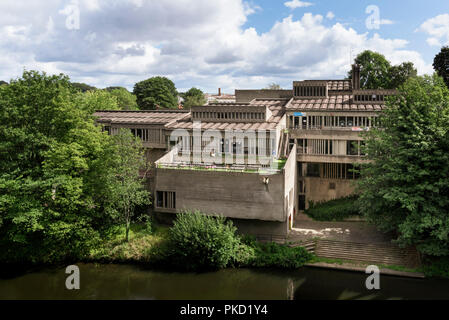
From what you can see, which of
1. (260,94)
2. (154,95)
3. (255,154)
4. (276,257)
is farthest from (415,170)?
(154,95)

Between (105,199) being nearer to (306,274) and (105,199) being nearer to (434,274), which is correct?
(306,274)

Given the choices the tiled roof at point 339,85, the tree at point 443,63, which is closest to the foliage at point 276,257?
the tiled roof at point 339,85

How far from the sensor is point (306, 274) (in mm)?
30078

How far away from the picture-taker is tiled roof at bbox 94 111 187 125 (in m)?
44.5

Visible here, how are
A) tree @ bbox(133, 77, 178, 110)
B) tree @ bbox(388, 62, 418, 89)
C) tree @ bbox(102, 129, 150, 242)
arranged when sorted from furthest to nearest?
1. tree @ bbox(133, 77, 178, 110)
2. tree @ bbox(388, 62, 418, 89)
3. tree @ bbox(102, 129, 150, 242)

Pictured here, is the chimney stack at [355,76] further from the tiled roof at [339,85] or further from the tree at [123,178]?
the tree at [123,178]

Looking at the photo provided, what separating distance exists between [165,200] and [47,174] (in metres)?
10.9

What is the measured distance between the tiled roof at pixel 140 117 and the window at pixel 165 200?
10.8 meters

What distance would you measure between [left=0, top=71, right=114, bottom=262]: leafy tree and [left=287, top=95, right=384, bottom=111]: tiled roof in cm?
2436

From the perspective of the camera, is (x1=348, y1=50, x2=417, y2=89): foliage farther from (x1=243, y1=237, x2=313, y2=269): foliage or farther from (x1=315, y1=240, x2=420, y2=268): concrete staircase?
(x1=243, y1=237, x2=313, y2=269): foliage

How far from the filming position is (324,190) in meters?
42.7

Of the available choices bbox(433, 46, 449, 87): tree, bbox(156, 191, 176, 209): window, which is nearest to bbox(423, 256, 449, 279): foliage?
bbox(156, 191, 176, 209): window

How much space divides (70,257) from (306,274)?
70.4ft

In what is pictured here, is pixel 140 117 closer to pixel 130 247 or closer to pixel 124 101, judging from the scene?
pixel 130 247
